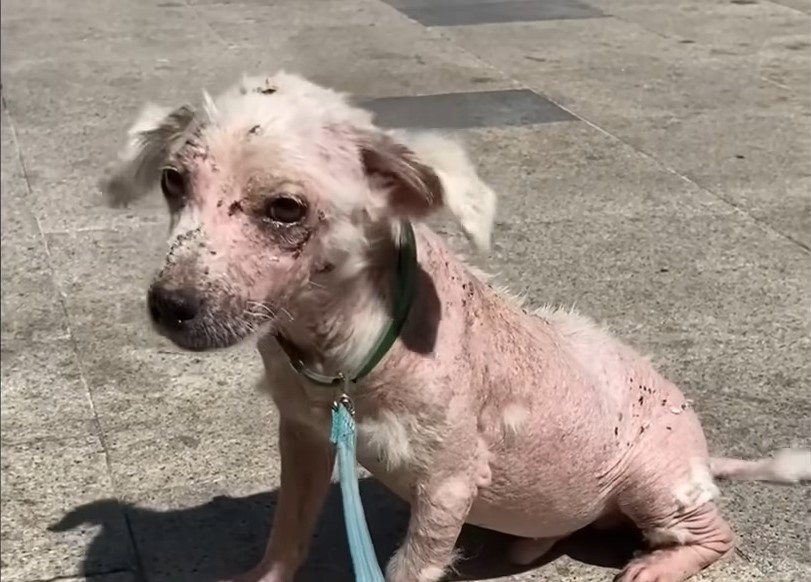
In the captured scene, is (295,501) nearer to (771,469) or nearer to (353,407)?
(353,407)

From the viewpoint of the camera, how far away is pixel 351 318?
273 cm

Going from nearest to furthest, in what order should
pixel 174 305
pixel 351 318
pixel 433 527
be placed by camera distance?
1. pixel 174 305
2. pixel 351 318
3. pixel 433 527

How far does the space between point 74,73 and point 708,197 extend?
4.89 meters

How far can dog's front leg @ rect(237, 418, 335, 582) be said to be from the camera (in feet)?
10.2

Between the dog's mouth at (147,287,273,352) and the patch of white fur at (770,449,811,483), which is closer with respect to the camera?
the dog's mouth at (147,287,273,352)

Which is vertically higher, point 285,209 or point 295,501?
point 285,209

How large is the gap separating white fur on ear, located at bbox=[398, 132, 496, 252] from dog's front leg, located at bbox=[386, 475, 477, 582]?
613 millimetres

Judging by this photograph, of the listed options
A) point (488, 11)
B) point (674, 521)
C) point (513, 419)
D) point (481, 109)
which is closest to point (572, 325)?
point (513, 419)

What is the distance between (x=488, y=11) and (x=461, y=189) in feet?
27.7

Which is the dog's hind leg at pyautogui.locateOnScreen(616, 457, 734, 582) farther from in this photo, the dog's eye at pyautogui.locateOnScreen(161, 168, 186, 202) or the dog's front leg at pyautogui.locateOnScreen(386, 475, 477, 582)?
the dog's eye at pyautogui.locateOnScreen(161, 168, 186, 202)

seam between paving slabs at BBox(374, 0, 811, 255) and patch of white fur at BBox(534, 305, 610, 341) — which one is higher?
patch of white fur at BBox(534, 305, 610, 341)

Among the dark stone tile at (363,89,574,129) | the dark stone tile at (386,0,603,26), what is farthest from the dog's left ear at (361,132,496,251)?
the dark stone tile at (386,0,603,26)

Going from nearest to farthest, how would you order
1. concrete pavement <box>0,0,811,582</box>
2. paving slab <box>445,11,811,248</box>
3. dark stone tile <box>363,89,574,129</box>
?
1. concrete pavement <box>0,0,811,582</box>
2. paving slab <box>445,11,811,248</box>
3. dark stone tile <box>363,89,574,129</box>

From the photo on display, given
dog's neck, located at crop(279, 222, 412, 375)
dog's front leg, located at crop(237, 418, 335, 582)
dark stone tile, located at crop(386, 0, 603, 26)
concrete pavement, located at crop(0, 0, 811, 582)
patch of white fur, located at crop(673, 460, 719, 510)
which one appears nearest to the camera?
dog's neck, located at crop(279, 222, 412, 375)
